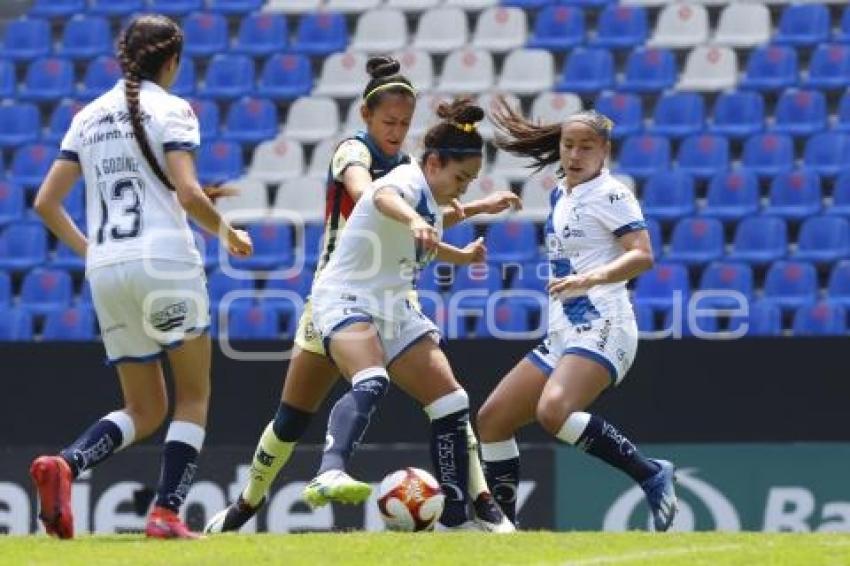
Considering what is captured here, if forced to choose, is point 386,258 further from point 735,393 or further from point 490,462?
point 735,393

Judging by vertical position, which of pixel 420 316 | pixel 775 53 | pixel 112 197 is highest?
pixel 775 53

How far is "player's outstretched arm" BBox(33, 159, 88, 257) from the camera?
275 inches

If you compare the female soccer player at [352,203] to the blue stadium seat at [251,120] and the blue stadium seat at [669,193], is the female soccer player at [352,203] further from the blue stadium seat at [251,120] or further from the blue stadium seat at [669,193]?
the blue stadium seat at [251,120]

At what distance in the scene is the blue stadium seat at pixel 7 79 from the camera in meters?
16.0

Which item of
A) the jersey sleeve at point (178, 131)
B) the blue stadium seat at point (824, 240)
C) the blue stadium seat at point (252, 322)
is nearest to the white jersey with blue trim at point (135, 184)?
the jersey sleeve at point (178, 131)

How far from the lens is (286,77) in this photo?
15742 mm

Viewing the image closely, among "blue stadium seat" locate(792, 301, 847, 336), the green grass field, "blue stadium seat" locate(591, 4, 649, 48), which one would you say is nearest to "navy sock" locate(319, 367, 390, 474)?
the green grass field

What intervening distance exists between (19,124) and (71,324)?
258 cm

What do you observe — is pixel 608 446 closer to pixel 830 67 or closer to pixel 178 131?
pixel 178 131

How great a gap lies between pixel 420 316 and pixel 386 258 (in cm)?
36

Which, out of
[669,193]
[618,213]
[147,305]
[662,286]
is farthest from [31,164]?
[147,305]

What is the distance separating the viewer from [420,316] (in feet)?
25.9

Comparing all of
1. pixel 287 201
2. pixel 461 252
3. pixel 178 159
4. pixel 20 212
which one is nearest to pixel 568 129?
pixel 461 252

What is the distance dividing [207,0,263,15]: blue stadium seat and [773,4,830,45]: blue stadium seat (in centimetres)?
441
